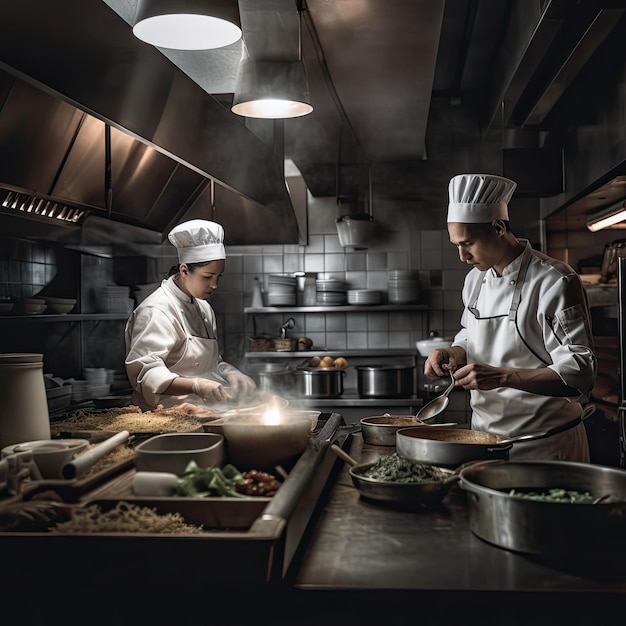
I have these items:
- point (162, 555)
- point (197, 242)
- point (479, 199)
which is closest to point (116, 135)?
point (197, 242)

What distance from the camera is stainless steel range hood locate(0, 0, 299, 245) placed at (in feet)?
5.42

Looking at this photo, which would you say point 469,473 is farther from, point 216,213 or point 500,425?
point 216,213

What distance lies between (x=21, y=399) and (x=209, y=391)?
3.46 ft

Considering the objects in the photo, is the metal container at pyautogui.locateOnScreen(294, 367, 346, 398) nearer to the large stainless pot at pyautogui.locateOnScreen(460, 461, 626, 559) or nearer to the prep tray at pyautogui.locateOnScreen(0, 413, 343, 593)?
the large stainless pot at pyautogui.locateOnScreen(460, 461, 626, 559)

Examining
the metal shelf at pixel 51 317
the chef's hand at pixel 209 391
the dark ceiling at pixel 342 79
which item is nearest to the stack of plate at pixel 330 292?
the dark ceiling at pixel 342 79

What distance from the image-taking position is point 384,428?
7.13 ft

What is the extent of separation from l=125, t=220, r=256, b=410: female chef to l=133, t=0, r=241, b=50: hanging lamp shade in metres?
1.33

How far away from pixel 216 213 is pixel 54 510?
167 inches

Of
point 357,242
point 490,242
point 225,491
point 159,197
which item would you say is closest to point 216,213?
point 159,197

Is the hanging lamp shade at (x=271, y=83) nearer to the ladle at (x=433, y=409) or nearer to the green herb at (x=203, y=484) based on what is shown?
the ladle at (x=433, y=409)

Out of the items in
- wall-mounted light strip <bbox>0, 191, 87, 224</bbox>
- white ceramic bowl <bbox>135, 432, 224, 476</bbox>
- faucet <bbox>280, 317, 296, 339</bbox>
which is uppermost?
wall-mounted light strip <bbox>0, 191, 87, 224</bbox>

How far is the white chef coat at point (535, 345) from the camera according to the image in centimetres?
219

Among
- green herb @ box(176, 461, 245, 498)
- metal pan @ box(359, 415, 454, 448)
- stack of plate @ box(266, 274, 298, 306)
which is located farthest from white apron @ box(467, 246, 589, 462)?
stack of plate @ box(266, 274, 298, 306)

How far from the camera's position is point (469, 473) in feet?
4.62
